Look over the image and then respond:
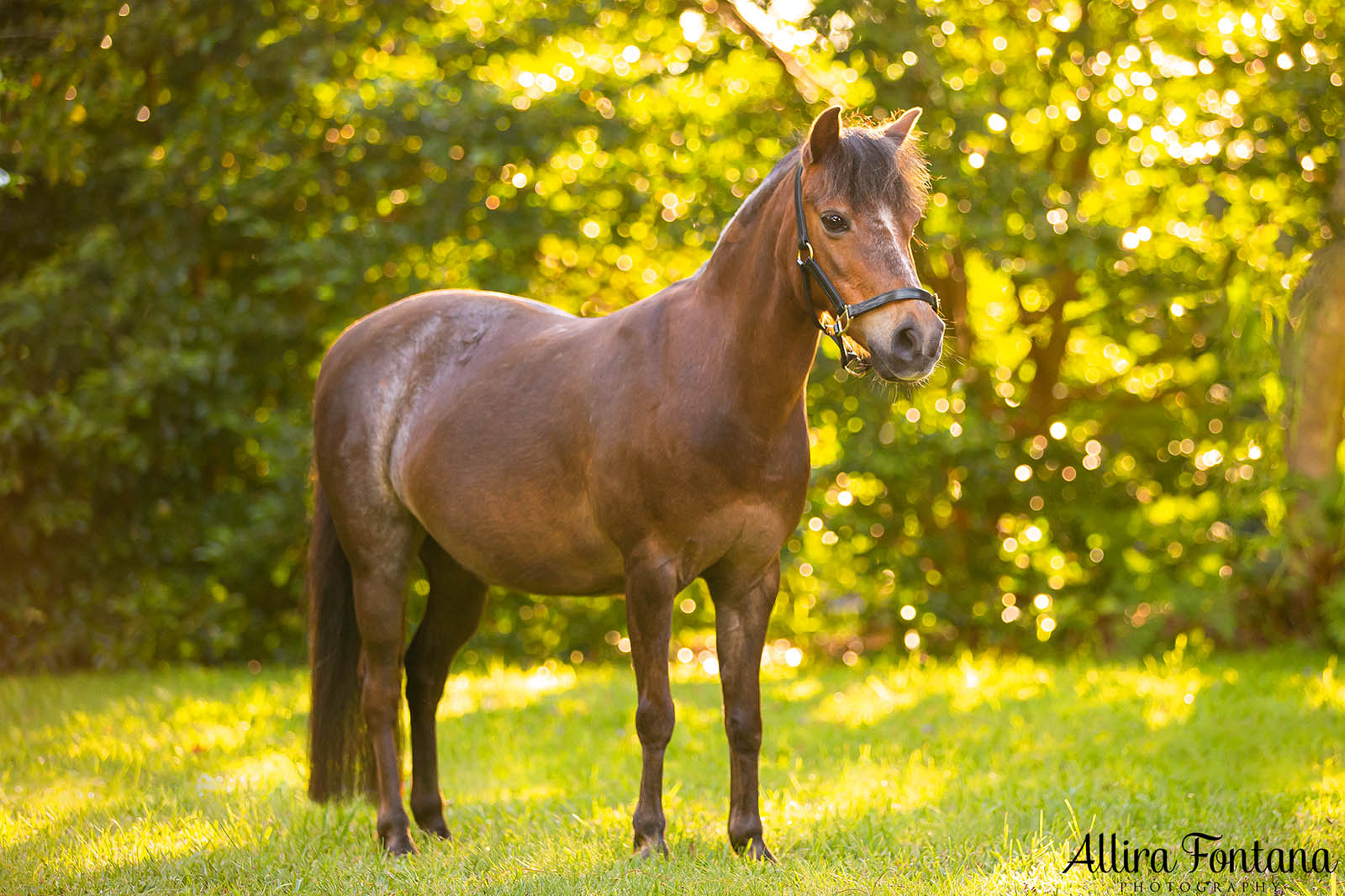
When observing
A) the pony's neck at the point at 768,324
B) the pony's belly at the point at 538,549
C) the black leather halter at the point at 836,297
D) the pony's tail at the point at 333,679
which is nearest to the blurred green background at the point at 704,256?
the pony's tail at the point at 333,679

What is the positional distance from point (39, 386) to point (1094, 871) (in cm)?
770

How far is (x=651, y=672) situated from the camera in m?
3.79

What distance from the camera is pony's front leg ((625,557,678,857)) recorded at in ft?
12.2

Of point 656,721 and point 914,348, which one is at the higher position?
point 914,348

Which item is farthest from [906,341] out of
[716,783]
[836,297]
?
[716,783]

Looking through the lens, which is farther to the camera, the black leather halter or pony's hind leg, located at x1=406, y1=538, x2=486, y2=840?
pony's hind leg, located at x1=406, y1=538, x2=486, y2=840

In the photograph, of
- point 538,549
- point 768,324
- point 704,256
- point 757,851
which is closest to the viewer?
point 768,324

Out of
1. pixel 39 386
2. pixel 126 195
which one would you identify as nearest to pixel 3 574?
pixel 39 386

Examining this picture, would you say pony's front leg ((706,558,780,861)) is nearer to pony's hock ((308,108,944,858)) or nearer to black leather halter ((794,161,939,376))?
pony's hock ((308,108,944,858))

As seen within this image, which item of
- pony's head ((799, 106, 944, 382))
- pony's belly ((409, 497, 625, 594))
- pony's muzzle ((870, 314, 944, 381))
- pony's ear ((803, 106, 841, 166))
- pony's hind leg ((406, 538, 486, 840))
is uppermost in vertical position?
pony's ear ((803, 106, 841, 166))

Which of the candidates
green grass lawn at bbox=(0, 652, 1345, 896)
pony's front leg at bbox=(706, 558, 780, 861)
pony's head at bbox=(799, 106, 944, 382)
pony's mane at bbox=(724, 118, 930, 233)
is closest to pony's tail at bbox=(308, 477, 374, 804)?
green grass lawn at bbox=(0, 652, 1345, 896)

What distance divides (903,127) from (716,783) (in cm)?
292

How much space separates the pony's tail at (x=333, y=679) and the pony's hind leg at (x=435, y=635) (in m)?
0.23

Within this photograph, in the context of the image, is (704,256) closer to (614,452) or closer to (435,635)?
(435,635)
